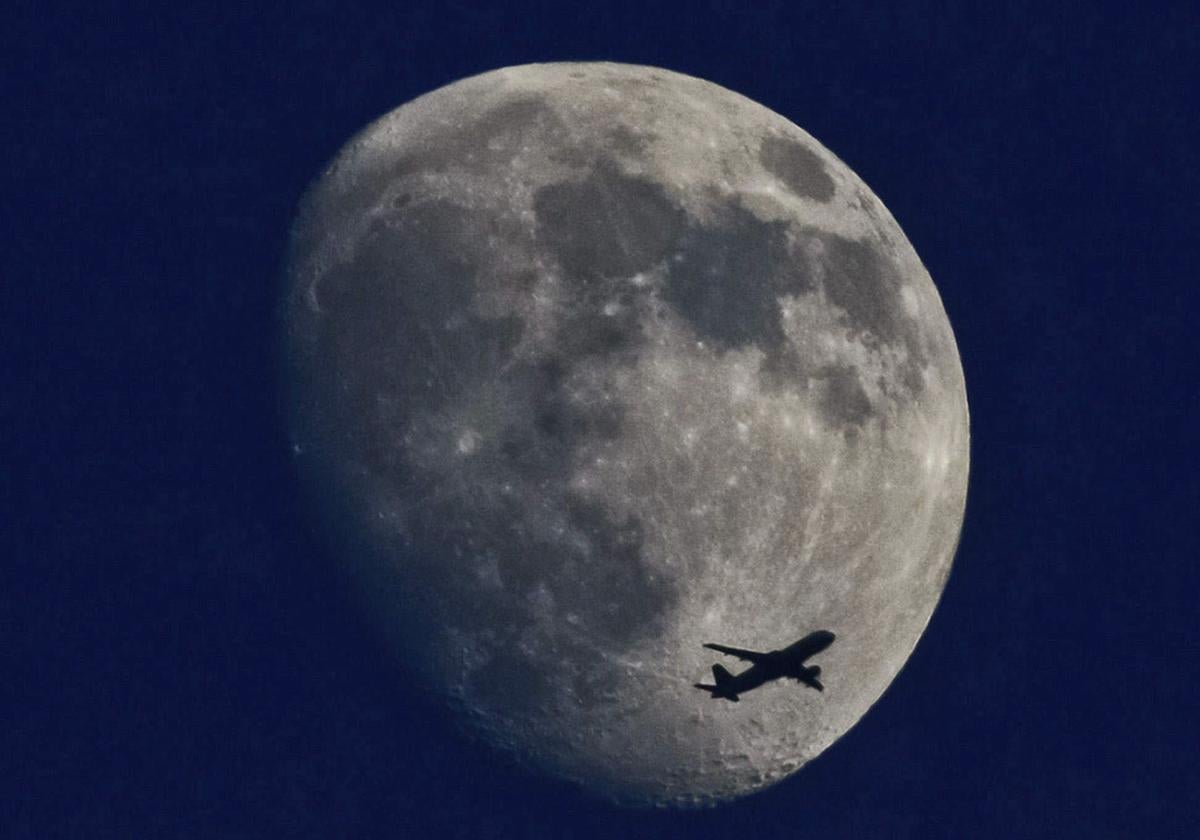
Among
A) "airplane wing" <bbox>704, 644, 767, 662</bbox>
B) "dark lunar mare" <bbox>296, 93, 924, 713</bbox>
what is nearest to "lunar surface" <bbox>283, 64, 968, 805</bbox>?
"dark lunar mare" <bbox>296, 93, 924, 713</bbox>

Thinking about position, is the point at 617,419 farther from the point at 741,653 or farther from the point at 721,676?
the point at 721,676

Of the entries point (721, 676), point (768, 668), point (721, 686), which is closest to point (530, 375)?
point (721, 676)

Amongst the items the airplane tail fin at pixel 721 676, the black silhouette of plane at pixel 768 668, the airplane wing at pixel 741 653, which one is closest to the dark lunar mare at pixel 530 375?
the airplane wing at pixel 741 653

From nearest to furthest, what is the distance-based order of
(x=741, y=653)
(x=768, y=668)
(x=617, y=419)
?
(x=617, y=419)
(x=741, y=653)
(x=768, y=668)

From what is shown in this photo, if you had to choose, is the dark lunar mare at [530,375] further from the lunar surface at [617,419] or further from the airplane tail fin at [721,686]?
the airplane tail fin at [721,686]

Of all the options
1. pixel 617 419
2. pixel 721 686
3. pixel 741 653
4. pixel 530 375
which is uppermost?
pixel 530 375

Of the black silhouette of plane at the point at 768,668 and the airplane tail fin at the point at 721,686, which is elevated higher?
the black silhouette of plane at the point at 768,668
